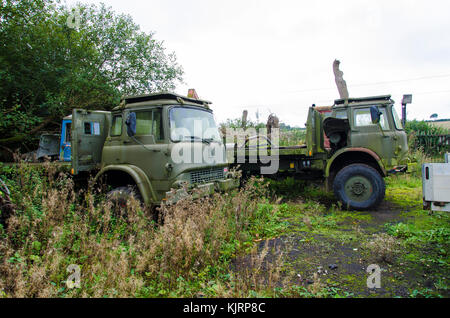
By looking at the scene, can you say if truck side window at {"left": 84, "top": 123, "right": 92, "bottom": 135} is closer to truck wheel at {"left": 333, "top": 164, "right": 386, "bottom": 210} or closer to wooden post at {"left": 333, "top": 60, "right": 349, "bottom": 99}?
truck wheel at {"left": 333, "top": 164, "right": 386, "bottom": 210}

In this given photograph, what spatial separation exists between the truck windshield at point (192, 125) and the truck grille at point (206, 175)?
617 millimetres

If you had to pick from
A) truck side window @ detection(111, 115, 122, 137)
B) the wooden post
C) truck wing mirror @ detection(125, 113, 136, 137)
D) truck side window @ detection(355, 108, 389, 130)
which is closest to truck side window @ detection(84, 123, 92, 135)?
truck side window @ detection(111, 115, 122, 137)

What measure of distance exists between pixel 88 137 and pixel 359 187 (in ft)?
19.9

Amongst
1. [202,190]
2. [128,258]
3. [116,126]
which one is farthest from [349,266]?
[116,126]

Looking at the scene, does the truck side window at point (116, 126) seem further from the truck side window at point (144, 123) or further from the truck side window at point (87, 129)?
the truck side window at point (87, 129)

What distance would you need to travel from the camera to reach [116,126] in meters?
5.52

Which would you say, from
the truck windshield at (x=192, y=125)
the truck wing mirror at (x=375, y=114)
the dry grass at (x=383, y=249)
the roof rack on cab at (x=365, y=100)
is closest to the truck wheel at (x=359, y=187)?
the truck wing mirror at (x=375, y=114)

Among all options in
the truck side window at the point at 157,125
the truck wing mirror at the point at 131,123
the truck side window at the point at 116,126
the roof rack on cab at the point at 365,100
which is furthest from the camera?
the roof rack on cab at the point at 365,100

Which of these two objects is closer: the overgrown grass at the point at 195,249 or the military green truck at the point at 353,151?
the overgrown grass at the point at 195,249

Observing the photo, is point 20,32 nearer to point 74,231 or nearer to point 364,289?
point 74,231

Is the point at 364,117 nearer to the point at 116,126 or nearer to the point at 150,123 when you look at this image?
the point at 150,123

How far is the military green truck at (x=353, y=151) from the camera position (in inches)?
249
